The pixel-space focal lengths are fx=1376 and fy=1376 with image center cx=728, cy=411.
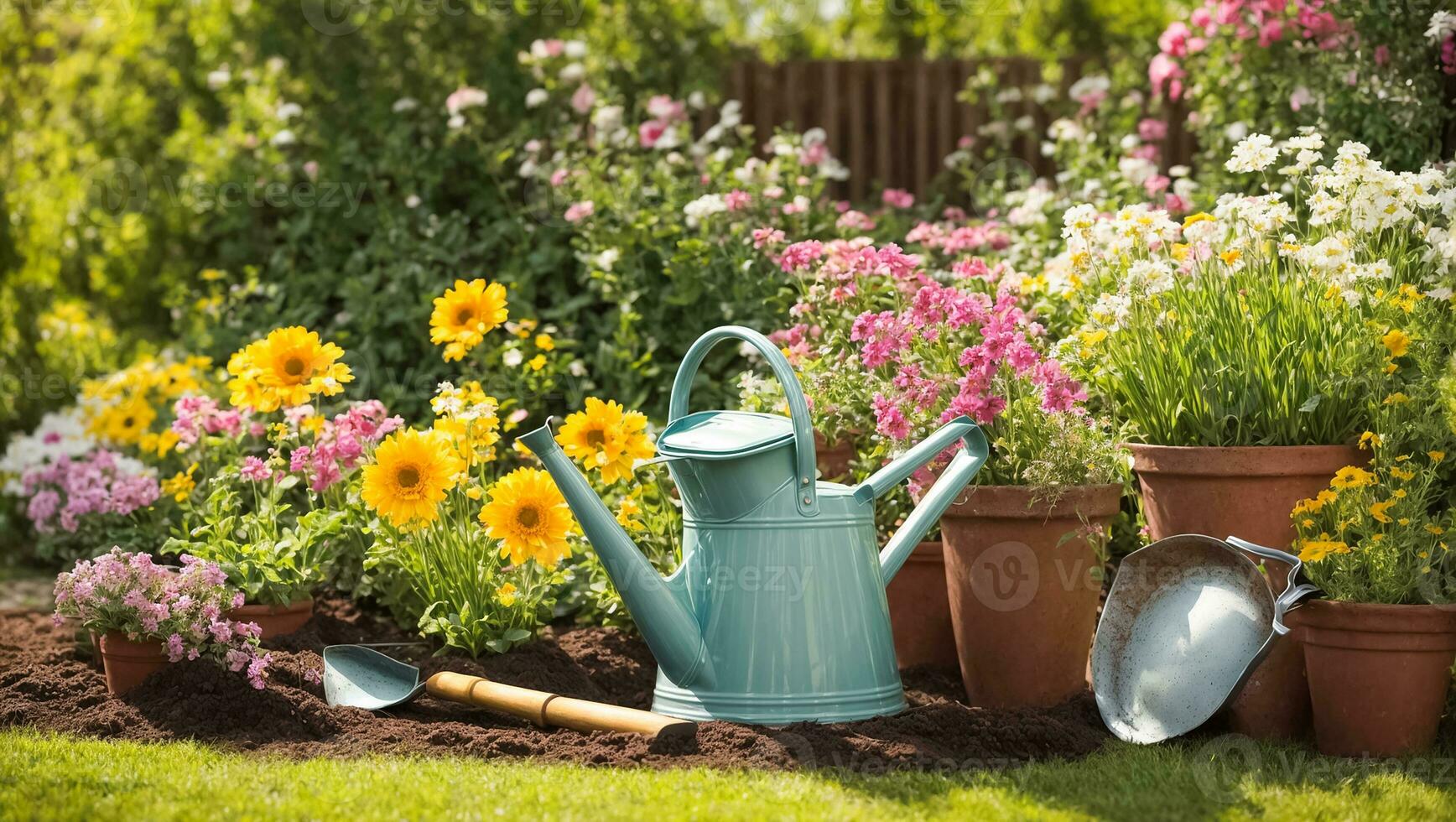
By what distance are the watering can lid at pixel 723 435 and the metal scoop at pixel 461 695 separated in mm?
537

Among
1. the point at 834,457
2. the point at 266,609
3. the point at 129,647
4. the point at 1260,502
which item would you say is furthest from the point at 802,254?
the point at 129,647

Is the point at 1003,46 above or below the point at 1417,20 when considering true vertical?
above

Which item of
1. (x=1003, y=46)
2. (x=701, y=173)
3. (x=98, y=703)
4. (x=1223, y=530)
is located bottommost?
(x=98, y=703)

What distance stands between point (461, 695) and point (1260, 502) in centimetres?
179

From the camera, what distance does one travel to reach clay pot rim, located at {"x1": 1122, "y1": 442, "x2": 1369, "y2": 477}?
2.94 metres

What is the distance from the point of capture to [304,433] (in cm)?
391

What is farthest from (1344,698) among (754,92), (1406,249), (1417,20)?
(754,92)

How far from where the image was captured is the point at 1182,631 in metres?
2.89

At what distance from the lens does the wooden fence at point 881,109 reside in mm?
7098

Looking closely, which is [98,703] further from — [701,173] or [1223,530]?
[701,173]

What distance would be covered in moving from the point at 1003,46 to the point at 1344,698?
1012cm

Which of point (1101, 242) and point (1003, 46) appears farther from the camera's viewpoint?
point (1003, 46)

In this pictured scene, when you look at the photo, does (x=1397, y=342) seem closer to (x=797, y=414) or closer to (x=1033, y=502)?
(x=1033, y=502)

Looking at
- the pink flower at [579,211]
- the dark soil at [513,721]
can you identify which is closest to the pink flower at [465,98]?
the pink flower at [579,211]
